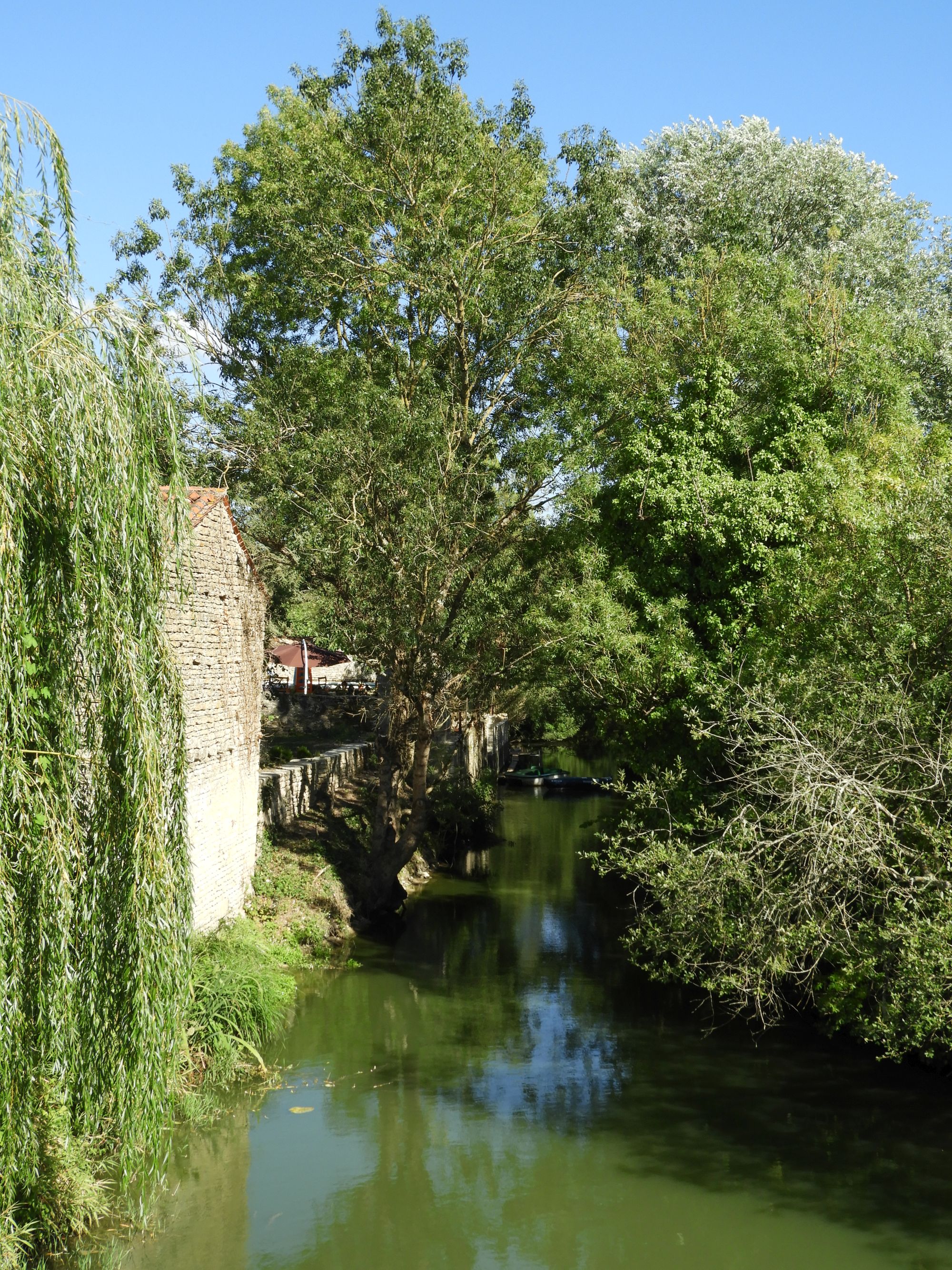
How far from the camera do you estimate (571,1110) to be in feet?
36.6

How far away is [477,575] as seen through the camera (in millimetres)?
16500

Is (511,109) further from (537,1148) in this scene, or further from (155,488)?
(537,1148)

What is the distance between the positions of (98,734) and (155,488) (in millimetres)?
1468

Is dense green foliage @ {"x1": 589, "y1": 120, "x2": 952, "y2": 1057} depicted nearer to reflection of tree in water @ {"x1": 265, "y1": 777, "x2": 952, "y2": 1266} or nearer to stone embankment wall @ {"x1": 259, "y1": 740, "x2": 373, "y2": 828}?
reflection of tree in water @ {"x1": 265, "y1": 777, "x2": 952, "y2": 1266}

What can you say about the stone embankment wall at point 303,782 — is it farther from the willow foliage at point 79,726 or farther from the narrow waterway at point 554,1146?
the willow foliage at point 79,726

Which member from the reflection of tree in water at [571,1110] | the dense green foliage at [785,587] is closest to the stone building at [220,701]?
the reflection of tree in water at [571,1110]

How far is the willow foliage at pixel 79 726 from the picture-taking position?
539 cm

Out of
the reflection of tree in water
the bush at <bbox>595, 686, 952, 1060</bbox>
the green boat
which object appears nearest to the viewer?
the bush at <bbox>595, 686, 952, 1060</bbox>

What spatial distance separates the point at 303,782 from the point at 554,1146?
10.8 meters

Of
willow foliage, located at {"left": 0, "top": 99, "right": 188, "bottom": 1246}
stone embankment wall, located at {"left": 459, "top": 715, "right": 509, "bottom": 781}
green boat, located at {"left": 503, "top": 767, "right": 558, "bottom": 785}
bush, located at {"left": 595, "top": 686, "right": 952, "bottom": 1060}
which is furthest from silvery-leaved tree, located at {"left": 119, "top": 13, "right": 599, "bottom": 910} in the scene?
green boat, located at {"left": 503, "top": 767, "right": 558, "bottom": 785}

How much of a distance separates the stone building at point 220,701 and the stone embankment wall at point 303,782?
75.2 inches

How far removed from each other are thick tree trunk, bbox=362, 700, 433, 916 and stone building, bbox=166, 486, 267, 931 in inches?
123

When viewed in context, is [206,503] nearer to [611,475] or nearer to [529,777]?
[611,475]

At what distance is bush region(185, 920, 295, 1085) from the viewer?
35.6 feet
